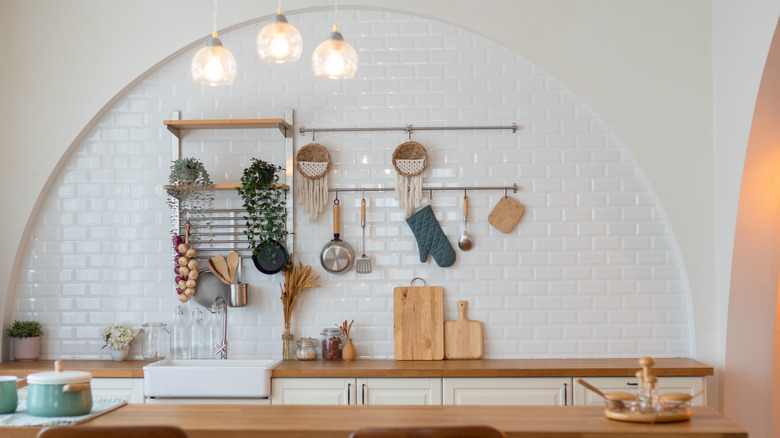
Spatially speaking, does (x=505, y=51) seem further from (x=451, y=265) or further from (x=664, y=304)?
(x=664, y=304)

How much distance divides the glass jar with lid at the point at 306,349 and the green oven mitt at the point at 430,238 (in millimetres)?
817

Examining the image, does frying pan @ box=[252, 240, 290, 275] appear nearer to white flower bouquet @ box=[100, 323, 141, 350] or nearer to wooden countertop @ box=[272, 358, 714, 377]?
wooden countertop @ box=[272, 358, 714, 377]

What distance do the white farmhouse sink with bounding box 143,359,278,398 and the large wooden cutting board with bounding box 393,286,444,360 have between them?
0.85 metres

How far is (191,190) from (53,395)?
1.97m

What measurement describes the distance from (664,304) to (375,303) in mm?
1737

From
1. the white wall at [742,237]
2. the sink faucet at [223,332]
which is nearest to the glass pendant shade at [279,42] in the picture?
the sink faucet at [223,332]

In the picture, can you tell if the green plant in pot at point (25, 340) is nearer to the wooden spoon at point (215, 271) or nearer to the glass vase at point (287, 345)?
the wooden spoon at point (215, 271)

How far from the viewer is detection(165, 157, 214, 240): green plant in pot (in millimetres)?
4324

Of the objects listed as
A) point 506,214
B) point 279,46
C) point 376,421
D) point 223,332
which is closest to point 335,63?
point 279,46

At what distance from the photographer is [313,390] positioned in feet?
13.1

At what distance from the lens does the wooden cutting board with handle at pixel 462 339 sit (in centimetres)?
438

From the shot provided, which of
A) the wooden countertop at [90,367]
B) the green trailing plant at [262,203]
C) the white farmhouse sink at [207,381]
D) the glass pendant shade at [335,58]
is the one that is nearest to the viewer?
the glass pendant shade at [335,58]

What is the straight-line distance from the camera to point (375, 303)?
177 inches

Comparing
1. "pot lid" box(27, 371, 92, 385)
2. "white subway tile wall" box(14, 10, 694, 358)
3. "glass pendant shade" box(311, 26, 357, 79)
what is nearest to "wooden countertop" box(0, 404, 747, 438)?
"pot lid" box(27, 371, 92, 385)
